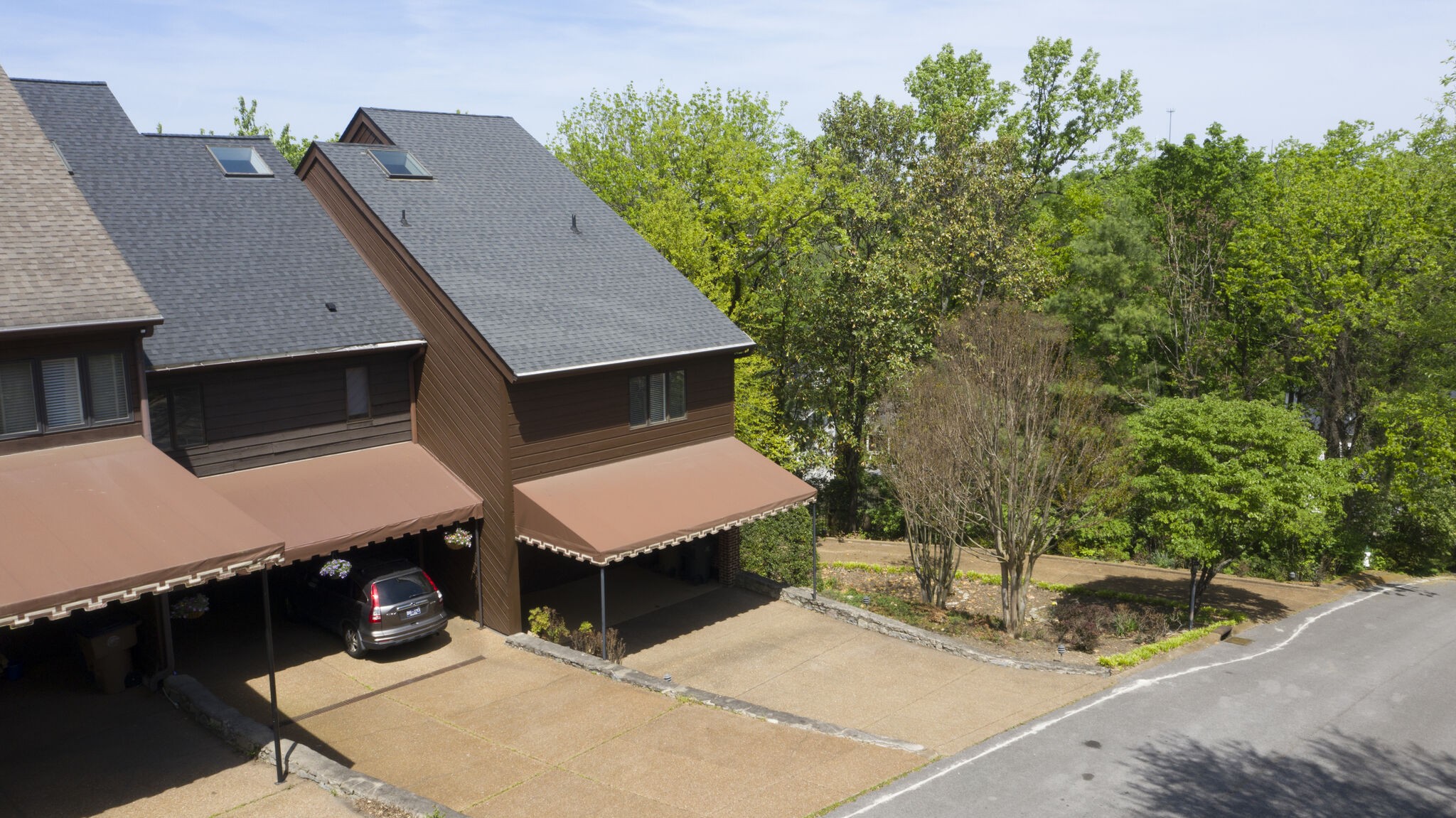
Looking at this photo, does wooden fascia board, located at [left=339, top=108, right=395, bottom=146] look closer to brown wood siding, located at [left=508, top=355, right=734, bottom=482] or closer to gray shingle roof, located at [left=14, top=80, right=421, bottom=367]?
gray shingle roof, located at [left=14, top=80, right=421, bottom=367]

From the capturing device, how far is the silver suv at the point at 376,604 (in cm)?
1748

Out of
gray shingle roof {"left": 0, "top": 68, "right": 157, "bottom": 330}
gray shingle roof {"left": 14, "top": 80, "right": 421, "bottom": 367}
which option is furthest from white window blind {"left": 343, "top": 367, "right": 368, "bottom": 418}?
gray shingle roof {"left": 0, "top": 68, "right": 157, "bottom": 330}

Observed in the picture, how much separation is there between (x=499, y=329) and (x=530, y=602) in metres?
6.50

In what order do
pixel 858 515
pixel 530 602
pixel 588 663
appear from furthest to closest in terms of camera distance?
pixel 858 515 < pixel 530 602 < pixel 588 663

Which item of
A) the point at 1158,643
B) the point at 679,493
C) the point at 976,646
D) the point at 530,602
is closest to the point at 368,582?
the point at 530,602

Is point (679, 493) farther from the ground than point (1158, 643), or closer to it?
farther from the ground

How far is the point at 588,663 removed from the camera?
1761 cm

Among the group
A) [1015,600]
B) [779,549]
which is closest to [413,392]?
[779,549]

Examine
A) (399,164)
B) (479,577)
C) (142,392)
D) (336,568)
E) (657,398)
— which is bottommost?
(479,577)

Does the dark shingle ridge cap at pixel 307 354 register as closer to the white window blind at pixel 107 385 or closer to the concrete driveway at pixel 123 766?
the white window blind at pixel 107 385

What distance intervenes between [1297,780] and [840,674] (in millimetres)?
7410

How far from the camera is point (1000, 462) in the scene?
71.3ft

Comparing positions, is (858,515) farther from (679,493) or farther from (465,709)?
(465,709)

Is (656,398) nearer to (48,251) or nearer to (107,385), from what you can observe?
(107,385)
